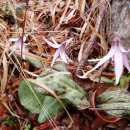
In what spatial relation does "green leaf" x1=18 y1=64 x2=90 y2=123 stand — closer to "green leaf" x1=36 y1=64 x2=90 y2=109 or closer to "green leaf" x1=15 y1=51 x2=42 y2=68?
"green leaf" x1=36 y1=64 x2=90 y2=109

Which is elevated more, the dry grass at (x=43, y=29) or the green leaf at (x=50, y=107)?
the dry grass at (x=43, y=29)

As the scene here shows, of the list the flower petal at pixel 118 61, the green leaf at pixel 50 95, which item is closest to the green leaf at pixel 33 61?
the green leaf at pixel 50 95

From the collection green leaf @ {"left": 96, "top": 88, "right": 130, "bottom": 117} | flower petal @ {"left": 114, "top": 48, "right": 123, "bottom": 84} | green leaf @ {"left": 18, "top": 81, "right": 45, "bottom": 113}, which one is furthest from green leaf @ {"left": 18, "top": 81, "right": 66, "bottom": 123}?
flower petal @ {"left": 114, "top": 48, "right": 123, "bottom": 84}

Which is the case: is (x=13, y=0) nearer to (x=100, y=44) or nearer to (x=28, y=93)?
(x=100, y=44)

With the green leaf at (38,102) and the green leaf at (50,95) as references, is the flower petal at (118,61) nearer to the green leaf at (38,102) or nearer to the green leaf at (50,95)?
the green leaf at (50,95)

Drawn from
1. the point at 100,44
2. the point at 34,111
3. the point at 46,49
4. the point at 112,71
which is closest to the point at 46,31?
the point at 46,49

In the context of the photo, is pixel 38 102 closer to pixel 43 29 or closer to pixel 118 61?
pixel 118 61

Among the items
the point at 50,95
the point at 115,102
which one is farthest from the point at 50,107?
the point at 115,102
